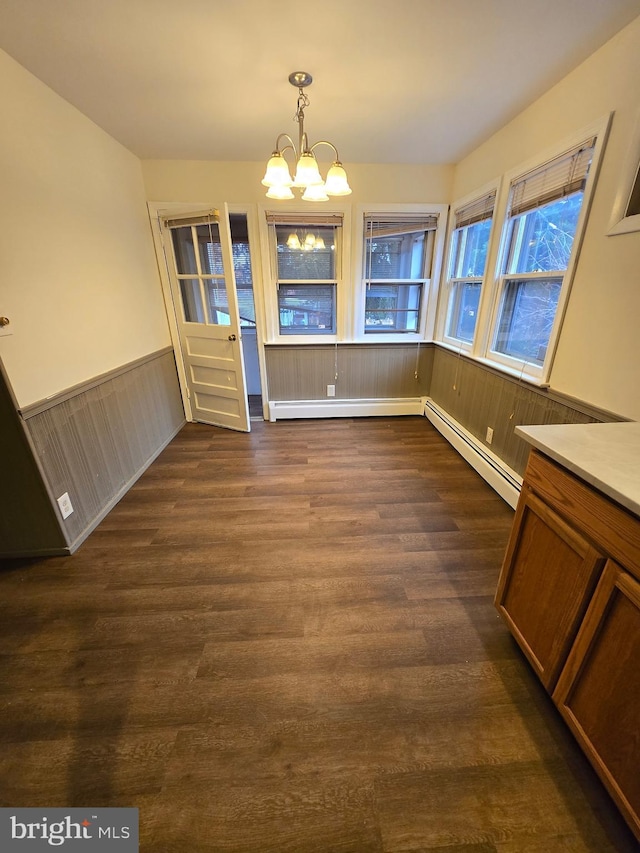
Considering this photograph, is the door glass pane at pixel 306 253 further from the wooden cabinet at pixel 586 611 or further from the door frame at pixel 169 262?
the wooden cabinet at pixel 586 611

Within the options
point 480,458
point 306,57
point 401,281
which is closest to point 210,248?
point 306,57

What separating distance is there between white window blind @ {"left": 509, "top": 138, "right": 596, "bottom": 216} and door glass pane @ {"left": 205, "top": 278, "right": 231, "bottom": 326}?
2321mm

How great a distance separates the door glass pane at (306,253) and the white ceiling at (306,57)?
88cm

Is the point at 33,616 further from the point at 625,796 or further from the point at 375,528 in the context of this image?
the point at 625,796

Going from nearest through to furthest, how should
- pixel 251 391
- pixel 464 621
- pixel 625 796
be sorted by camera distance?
pixel 625 796, pixel 464 621, pixel 251 391

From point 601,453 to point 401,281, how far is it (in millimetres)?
2805

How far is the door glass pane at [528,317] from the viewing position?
6.57 ft

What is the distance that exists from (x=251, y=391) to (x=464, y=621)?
3.78 meters

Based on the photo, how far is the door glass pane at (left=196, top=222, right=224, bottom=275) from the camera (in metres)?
2.84

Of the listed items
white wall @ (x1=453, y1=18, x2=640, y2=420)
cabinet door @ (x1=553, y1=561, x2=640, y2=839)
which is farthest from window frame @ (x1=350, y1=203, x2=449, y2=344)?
cabinet door @ (x1=553, y1=561, x2=640, y2=839)

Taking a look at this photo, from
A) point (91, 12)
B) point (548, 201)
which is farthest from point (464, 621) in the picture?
point (91, 12)

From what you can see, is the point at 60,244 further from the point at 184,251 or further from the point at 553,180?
the point at 553,180

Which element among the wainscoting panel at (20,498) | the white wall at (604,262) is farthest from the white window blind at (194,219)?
the white wall at (604,262)

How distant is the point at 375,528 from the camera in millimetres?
2014
